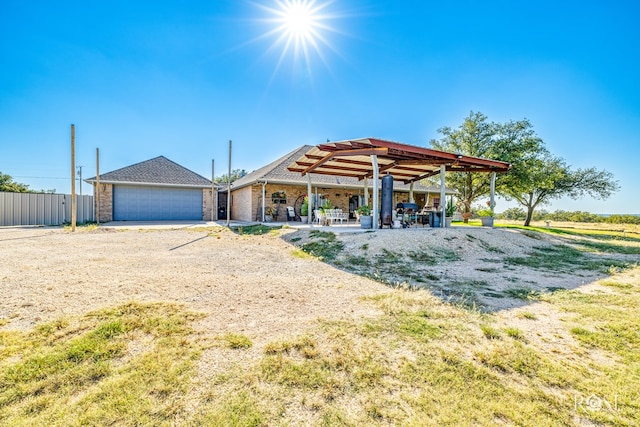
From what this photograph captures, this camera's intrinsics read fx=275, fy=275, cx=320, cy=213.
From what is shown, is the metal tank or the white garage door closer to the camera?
the metal tank

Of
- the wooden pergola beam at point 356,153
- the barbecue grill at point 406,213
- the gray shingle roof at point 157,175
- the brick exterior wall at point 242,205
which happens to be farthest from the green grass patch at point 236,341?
the gray shingle roof at point 157,175

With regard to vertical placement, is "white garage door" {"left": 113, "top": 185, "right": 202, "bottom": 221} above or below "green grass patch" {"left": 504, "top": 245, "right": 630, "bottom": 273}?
above

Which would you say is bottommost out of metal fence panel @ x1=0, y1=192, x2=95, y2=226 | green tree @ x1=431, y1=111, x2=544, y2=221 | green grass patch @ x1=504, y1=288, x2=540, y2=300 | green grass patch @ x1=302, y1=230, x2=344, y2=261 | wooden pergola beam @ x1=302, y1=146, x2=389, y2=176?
green grass patch @ x1=504, y1=288, x2=540, y2=300

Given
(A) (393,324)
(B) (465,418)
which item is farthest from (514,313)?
(B) (465,418)

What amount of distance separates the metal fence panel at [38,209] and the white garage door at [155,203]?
1.77 metres

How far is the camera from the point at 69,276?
464 centimetres

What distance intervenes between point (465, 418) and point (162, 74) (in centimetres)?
1566

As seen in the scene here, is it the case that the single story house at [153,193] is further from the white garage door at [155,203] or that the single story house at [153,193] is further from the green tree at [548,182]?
the green tree at [548,182]

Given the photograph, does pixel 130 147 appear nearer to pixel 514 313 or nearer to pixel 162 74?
pixel 162 74

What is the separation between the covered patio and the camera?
9.52 m

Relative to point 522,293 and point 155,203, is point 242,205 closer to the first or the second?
point 155,203

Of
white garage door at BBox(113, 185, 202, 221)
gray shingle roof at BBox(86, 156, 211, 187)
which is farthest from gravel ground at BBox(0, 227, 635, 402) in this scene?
white garage door at BBox(113, 185, 202, 221)

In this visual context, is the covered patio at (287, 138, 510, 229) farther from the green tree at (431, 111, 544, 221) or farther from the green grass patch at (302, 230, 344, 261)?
the green tree at (431, 111, 544, 221)

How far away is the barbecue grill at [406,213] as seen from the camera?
11.6 m
